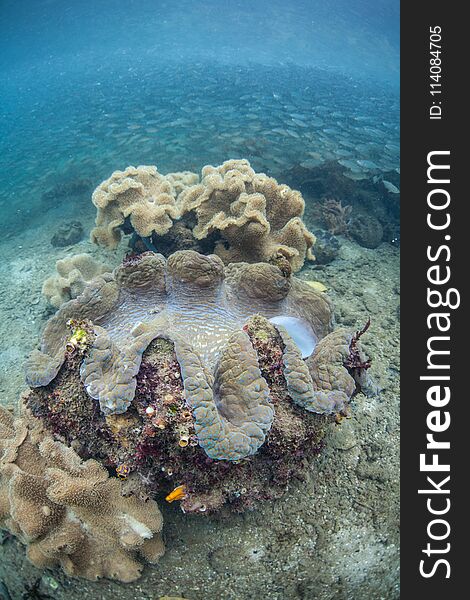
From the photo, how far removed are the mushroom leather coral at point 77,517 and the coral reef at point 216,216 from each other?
2.83 m

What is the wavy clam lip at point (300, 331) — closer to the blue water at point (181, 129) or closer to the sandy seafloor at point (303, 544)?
the sandy seafloor at point (303, 544)

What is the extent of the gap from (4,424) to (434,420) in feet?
10.6

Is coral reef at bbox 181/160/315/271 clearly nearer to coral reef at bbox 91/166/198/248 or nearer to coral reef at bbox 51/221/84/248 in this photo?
coral reef at bbox 91/166/198/248

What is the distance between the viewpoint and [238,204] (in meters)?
4.46

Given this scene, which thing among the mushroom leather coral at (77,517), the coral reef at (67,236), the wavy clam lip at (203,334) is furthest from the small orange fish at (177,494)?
the coral reef at (67,236)

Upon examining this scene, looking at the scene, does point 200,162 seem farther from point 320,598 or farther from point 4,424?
point 320,598

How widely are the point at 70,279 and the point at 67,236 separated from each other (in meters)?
3.38

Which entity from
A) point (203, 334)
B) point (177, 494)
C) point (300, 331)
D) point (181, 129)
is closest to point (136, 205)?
point (203, 334)

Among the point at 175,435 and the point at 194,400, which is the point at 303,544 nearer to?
the point at 175,435

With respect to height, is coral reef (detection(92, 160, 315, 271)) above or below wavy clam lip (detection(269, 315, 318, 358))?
above

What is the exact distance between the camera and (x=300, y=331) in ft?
10.3

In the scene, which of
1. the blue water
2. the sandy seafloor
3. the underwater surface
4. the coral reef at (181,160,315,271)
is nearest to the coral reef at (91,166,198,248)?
the underwater surface

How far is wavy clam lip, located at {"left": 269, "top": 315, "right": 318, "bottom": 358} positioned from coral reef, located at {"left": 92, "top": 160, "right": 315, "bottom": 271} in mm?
1341

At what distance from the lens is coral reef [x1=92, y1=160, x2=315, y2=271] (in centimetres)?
444
